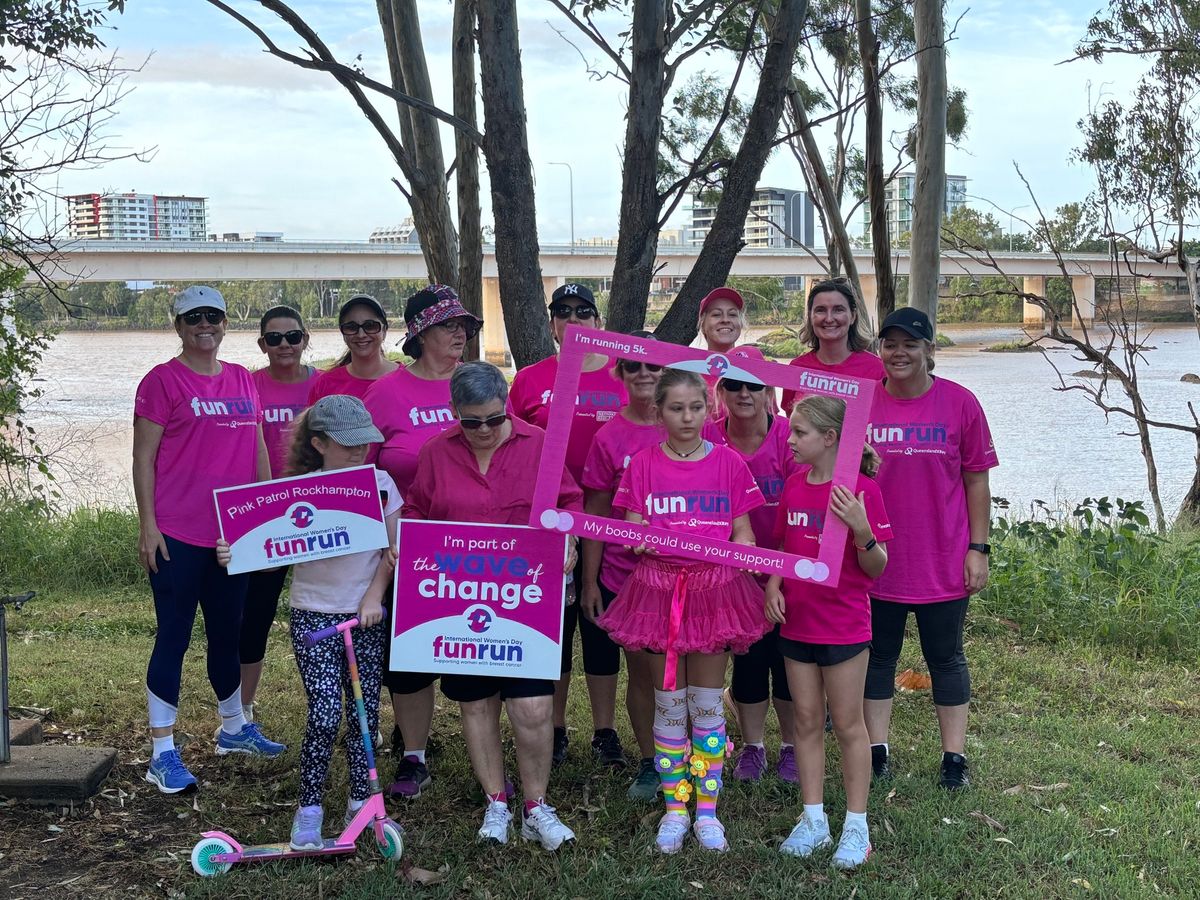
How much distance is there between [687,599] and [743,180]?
3547 millimetres

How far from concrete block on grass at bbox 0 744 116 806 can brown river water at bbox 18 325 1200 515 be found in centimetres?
608

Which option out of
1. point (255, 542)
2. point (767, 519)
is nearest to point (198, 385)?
point (255, 542)

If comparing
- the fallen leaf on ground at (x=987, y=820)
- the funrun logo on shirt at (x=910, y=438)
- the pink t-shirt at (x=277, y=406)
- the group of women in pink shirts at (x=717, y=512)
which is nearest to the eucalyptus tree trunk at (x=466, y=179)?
the pink t-shirt at (x=277, y=406)

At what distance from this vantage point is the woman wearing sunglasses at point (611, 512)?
4.59 m

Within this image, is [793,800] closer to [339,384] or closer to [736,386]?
[736,386]

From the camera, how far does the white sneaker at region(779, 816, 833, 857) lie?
164 inches

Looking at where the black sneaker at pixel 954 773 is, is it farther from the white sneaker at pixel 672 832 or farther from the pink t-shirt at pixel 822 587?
the white sneaker at pixel 672 832

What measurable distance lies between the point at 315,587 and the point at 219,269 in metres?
29.9

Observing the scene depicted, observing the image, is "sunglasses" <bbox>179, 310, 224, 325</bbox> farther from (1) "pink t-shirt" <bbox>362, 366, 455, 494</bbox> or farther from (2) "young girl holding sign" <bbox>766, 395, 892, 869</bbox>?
(2) "young girl holding sign" <bbox>766, 395, 892, 869</bbox>

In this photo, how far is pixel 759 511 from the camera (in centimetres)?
471

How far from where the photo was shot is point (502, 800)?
14.4ft

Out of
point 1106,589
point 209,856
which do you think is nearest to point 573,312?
point 209,856

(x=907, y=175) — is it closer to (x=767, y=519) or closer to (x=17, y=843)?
(x=767, y=519)

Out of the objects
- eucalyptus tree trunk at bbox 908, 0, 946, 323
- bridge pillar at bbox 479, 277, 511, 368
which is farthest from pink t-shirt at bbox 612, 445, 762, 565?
bridge pillar at bbox 479, 277, 511, 368
